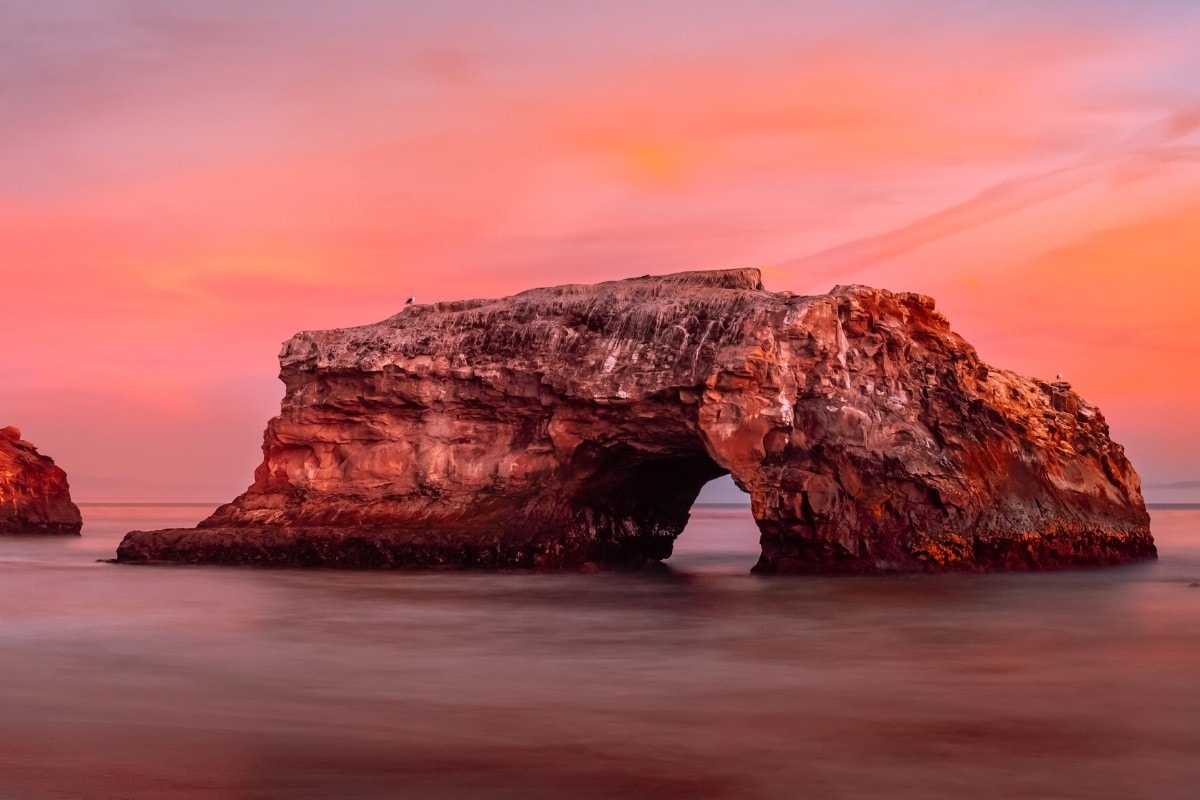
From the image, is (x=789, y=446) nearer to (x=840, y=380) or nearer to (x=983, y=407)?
(x=840, y=380)

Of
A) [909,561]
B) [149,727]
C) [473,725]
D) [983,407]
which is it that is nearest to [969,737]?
[473,725]

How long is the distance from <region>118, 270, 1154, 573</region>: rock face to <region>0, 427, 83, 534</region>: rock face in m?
27.9

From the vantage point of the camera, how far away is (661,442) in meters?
30.0

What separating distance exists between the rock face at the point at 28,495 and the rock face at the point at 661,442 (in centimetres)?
2794

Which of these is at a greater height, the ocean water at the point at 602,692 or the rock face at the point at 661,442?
the rock face at the point at 661,442

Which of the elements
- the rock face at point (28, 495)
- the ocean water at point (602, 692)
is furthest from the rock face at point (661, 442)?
the rock face at point (28, 495)

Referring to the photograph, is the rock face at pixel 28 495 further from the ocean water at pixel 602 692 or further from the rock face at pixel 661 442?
the ocean water at pixel 602 692

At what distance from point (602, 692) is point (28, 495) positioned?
2092 inches

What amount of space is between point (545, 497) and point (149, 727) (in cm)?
1875

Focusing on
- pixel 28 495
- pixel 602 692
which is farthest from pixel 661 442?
pixel 28 495

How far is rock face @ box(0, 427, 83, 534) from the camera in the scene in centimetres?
5994

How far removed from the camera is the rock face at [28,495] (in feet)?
197

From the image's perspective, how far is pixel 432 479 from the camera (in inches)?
1258

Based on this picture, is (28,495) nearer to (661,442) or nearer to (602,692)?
(661,442)
